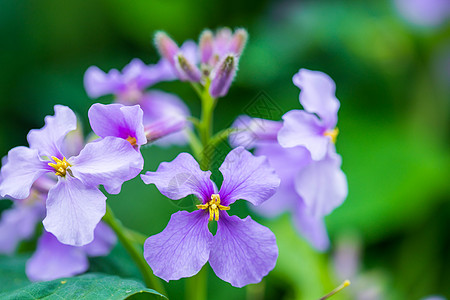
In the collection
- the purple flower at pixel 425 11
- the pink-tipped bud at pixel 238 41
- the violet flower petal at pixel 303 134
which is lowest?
the violet flower petal at pixel 303 134

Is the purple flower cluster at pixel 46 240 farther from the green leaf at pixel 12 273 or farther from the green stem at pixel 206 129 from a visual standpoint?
the green stem at pixel 206 129

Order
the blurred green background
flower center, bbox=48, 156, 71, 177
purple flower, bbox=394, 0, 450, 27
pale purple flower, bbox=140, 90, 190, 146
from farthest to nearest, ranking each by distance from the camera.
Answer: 1. purple flower, bbox=394, 0, 450, 27
2. the blurred green background
3. pale purple flower, bbox=140, 90, 190, 146
4. flower center, bbox=48, 156, 71, 177

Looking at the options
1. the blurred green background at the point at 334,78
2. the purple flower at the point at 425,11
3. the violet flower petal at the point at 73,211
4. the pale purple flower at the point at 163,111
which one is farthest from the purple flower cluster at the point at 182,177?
the purple flower at the point at 425,11

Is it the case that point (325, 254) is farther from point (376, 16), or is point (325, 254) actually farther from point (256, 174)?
point (376, 16)

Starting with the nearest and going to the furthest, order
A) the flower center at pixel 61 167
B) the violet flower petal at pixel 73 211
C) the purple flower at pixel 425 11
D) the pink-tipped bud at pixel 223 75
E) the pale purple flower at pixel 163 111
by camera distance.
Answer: the violet flower petal at pixel 73 211
the flower center at pixel 61 167
the pink-tipped bud at pixel 223 75
the pale purple flower at pixel 163 111
the purple flower at pixel 425 11

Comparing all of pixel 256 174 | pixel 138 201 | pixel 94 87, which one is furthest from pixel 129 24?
pixel 256 174

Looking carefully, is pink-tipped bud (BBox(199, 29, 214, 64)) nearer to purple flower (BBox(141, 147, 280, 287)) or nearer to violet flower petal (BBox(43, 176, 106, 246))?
purple flower (BBox(141, 147, 280, 287))

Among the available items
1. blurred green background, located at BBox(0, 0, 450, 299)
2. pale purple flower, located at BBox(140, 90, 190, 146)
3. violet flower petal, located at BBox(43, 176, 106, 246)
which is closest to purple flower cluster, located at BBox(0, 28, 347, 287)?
violet flower petal, located at BBox(43, 176, 106, 246)
